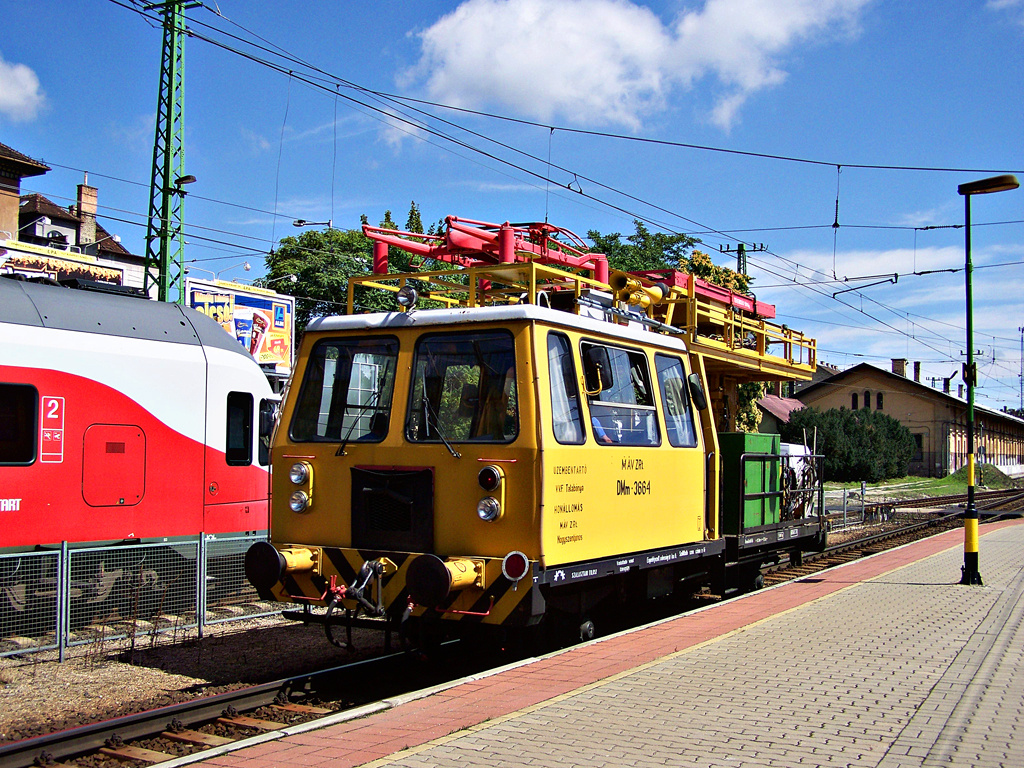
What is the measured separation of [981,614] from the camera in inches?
418

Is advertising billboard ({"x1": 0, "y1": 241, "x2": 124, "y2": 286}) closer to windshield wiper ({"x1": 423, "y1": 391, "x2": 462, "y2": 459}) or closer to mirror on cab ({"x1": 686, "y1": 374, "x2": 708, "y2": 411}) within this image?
mirror on cab ({"x1": 686, "y1": 374, "x2": 708, "y2": 411})

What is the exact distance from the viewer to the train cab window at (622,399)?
788 centimetres

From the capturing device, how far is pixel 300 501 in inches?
315

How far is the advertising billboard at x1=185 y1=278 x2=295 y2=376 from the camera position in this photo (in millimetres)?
27828

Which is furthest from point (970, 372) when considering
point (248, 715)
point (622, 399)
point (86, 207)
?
point (86, 207)

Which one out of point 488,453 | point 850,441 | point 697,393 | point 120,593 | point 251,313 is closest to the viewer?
point 488,453

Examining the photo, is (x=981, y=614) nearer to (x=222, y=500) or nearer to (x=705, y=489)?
(x=705, y=489)

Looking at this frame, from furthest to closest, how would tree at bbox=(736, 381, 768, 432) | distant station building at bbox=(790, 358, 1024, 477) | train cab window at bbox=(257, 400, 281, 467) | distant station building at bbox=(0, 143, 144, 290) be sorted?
distant station building at bbox=(790, 358, 1024, 477)
tree at bbox=(736, 381, 768, 432)
distant station building at bbox=(0, 143, 144, 290)
train cab window at bbox=(257, 400, 281, 467)

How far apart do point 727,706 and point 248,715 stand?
330 cm

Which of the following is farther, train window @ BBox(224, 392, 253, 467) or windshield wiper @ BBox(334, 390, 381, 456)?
train window @ BBox(224, 392, 253, 467)

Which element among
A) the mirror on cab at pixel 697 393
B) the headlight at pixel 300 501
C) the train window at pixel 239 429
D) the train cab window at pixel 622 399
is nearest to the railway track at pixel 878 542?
the mirror on cab at pixel 697 393

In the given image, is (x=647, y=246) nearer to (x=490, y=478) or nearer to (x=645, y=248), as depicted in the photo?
(x=645, y=248)

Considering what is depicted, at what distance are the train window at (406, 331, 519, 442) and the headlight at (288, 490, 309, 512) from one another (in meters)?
1.08

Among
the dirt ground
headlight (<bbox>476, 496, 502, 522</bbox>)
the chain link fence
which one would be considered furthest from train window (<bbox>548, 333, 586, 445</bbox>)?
the chain link fence
